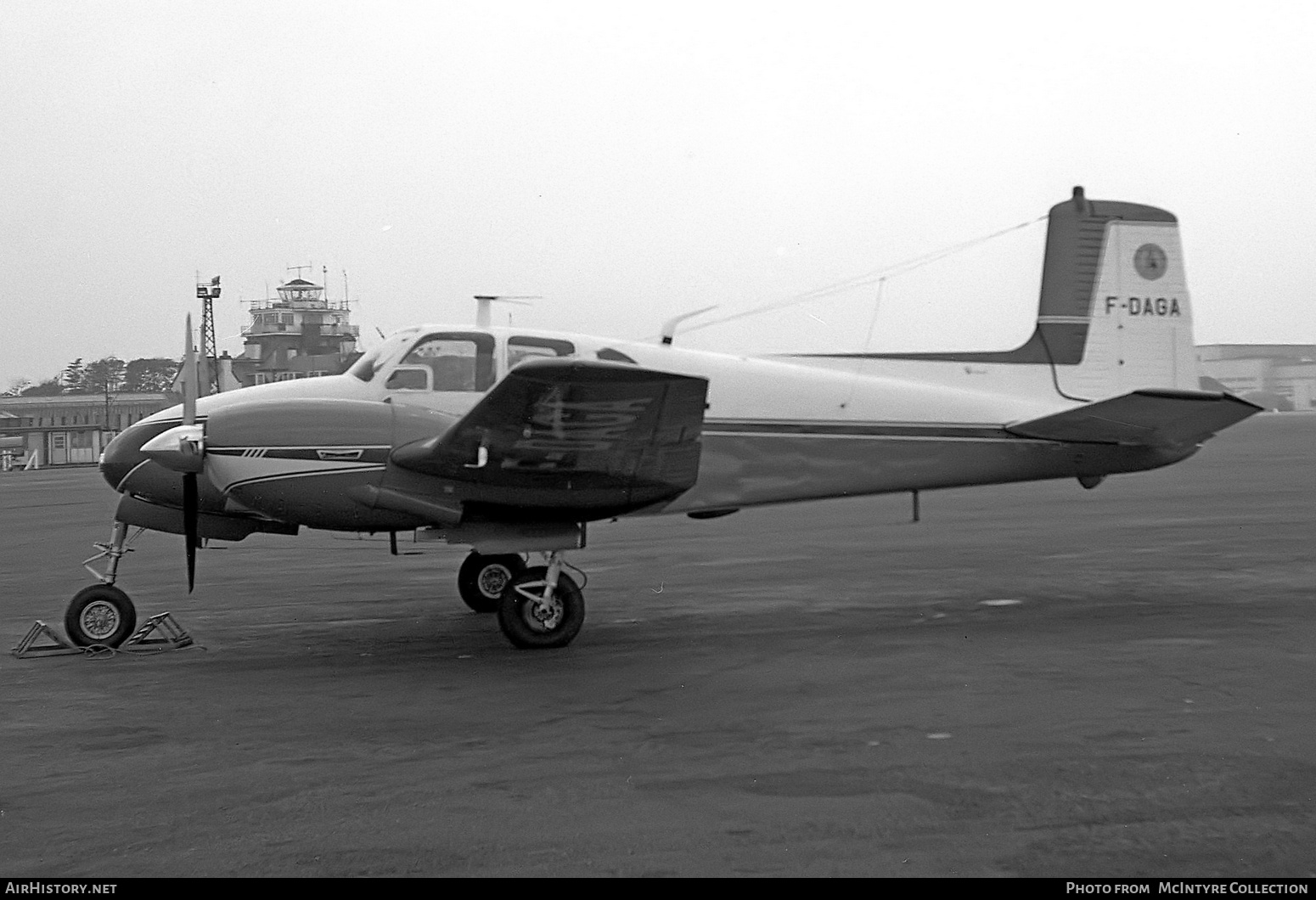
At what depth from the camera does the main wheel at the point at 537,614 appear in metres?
9.20

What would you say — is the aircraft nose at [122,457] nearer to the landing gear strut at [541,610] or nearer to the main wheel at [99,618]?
the main wheel at [99,618]

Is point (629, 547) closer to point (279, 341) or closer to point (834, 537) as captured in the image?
point (834, 537)

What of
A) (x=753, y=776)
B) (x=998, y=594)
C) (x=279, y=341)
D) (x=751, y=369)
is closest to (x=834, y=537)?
(x=998, y=594)

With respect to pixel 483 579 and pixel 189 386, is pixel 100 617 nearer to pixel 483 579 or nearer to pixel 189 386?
pixel 189 386

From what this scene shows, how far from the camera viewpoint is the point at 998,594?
11742mm

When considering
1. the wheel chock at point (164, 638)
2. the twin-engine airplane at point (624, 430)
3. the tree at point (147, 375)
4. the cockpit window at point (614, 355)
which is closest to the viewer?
the twin-engine airplane at point (624, 430)

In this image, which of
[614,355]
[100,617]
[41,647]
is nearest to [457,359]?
[614,355]

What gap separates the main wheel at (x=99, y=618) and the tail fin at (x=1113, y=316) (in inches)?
305

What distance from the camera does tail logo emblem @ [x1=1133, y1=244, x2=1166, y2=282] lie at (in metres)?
11.4

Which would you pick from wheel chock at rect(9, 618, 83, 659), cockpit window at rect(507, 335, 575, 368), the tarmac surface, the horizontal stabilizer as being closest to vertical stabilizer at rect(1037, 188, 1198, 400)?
the horizontal stabilizer

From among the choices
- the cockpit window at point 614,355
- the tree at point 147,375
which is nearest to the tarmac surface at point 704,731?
the cockpit window at point 614,355

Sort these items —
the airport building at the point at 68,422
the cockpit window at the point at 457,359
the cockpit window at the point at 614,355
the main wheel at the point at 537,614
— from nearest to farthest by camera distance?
the main wheel at the point at 537,614 < the cockpit window at the point at 457,359 < the cockpit window at the point at 614,355 < the airport building at the point at 68,422

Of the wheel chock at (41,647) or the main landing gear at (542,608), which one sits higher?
the main landing gear at (542,608)

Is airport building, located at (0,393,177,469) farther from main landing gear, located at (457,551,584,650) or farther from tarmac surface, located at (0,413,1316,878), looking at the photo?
main landing gear, located at (457,551,584,650)
